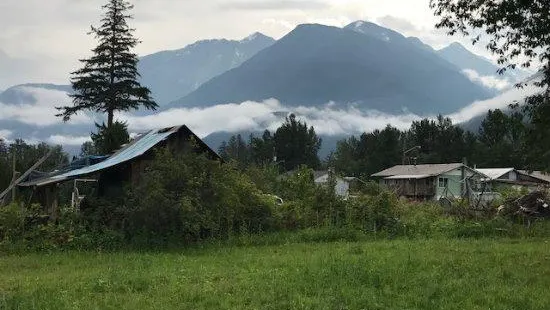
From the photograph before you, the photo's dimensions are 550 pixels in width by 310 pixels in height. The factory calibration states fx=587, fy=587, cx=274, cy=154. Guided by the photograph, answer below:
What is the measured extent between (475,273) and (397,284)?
6.96 ft

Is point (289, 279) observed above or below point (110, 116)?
below

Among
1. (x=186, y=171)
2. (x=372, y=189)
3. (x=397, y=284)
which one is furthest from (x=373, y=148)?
(x=397, y=284)

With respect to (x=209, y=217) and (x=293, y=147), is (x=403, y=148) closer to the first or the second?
(x=293, y=147)

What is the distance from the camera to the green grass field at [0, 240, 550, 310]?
32.5 feet

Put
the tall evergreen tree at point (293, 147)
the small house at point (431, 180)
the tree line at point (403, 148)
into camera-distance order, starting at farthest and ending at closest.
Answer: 1. the tall evergreen tree at point (293, 147)
2. the tree line at point (403, 148)
3. the small house at point (431, 180)

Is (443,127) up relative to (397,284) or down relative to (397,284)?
up

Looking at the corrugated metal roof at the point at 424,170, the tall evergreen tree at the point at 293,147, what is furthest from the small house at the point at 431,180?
the tall evergreen tree at the point at 293,147

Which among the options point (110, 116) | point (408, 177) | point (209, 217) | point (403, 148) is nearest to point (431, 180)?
point (408, 177)

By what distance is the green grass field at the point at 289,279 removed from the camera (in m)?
9.91

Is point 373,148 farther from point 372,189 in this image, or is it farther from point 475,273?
point 475,273

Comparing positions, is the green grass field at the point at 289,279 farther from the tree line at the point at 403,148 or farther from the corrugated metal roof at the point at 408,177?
the tree line at the point at 403,148

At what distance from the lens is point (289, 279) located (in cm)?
1188

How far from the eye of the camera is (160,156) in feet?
67.3

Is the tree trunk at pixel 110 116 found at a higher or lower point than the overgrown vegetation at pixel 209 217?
higher
